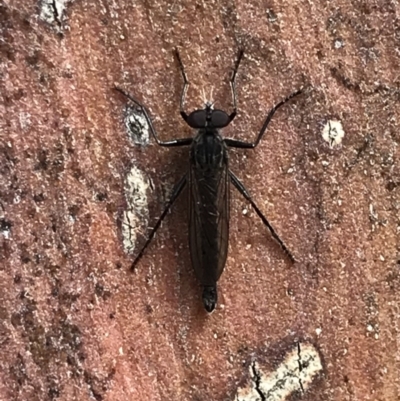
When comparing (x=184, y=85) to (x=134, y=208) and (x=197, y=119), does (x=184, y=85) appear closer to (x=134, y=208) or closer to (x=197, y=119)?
(x=197, y=119)

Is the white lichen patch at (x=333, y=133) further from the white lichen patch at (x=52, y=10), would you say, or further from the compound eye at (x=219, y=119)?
the white lichen patch at (x=52, y=10)

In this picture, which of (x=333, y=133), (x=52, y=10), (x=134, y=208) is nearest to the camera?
(x=52, y=10)

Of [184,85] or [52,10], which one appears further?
[184,85]

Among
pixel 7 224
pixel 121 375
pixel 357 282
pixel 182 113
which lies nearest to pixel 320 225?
pixel 357 282

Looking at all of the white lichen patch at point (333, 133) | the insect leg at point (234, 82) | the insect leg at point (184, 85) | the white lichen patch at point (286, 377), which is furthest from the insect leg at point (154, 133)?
the white lichen patch at point (286, 377)

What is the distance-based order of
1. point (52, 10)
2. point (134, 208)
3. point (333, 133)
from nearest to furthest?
point (52, 10) → point (134, 208) → point (333, 133)

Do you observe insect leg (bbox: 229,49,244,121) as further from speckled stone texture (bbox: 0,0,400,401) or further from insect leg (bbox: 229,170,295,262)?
insect leg (bbox: 229,170,295,262)

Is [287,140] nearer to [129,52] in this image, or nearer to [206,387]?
[129,52]

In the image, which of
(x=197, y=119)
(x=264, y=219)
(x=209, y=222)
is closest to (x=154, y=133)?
(x=197, y=119)
